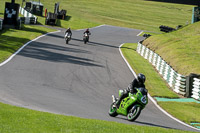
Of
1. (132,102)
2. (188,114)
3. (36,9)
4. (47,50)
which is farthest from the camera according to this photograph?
(36,9)

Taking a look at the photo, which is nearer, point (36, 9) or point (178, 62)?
point (178, 62)

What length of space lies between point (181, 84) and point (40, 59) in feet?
30.4

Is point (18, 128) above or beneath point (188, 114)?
above

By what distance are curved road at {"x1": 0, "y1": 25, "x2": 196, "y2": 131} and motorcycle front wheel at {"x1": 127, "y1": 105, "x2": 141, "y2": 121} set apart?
0.74ft

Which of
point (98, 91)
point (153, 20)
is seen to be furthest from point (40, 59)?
point (153, 20)

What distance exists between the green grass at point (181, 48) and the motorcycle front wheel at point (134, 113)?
50.3ft

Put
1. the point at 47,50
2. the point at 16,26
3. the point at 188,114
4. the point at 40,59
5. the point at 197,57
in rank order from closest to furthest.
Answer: the point at 188,114, the point at 40,59, the point at 47,50, the point at 197,57, the point at 16,26

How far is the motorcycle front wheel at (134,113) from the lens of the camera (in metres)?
13.7

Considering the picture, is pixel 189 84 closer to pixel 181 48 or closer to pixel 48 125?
pixel 48 125

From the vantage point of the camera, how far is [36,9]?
230 feet

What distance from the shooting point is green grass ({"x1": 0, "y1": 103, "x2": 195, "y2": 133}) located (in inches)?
388

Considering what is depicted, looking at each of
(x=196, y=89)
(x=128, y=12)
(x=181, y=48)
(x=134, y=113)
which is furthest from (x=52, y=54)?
(x=128, y=12)

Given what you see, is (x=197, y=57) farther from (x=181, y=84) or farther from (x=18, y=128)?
(x=18, y=128)

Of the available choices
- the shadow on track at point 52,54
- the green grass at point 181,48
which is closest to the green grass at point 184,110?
the green grass at point 181,48
